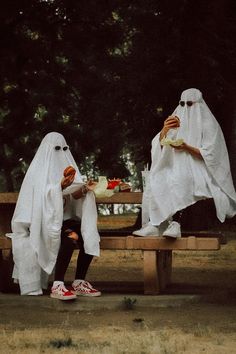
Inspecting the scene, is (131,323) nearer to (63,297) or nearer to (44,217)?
(63,297)

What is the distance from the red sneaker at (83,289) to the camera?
9344 millimetres

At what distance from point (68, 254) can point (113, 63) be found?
15.0m

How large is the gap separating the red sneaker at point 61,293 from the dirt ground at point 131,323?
0.31ft

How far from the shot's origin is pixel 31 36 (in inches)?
927

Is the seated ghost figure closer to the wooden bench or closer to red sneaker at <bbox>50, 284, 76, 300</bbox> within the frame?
the wooden bench

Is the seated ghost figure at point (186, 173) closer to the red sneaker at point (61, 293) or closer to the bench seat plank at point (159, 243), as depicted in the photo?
the bench seat plank at point (159, 243)

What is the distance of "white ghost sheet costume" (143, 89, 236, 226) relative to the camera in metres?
9.54

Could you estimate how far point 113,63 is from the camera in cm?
2381

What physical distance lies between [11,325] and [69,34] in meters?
15.7

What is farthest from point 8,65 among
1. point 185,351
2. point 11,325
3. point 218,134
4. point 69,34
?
point 185,351

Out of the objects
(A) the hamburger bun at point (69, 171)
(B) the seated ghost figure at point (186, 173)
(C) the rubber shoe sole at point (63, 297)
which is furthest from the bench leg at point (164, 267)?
(A) the hamburger bun at point (69, 171)

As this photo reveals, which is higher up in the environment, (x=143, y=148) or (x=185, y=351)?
(x=143, y=148)

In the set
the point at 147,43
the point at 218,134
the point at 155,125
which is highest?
the point at 147,43

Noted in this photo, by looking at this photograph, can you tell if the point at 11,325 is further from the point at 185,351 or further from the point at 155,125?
the point at 155,125
